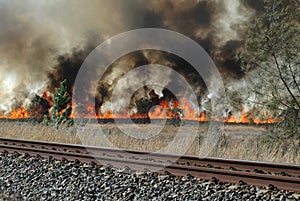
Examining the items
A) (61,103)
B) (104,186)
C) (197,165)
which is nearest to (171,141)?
(197,165)

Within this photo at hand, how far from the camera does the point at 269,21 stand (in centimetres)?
1116

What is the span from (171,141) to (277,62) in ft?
12.0

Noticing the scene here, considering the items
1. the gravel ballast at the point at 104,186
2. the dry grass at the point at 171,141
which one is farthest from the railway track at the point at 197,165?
the dry grass at the point at 171,141

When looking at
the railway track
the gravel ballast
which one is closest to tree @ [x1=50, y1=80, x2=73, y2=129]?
the railway track

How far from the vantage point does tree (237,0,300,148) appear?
10781mm

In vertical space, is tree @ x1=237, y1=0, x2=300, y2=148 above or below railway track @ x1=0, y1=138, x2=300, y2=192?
above

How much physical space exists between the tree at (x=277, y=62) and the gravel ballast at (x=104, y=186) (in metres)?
4.45

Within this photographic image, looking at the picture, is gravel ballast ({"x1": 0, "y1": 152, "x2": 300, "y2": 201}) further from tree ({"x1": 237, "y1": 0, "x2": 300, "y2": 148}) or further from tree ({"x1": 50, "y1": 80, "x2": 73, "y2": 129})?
tree ({"x1": 50, "y1": 80, "x2": 73, "y2": 129})

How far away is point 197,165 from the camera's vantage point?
8516mm

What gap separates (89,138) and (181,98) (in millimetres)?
3420

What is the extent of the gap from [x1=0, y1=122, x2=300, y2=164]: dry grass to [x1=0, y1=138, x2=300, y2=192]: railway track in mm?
1437

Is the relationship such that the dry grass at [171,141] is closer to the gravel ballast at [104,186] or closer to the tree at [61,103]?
the gravel ballast at [104,186]

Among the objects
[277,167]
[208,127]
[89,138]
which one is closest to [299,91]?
[208,127]

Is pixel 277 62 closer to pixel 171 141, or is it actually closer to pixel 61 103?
pixel 171 141
